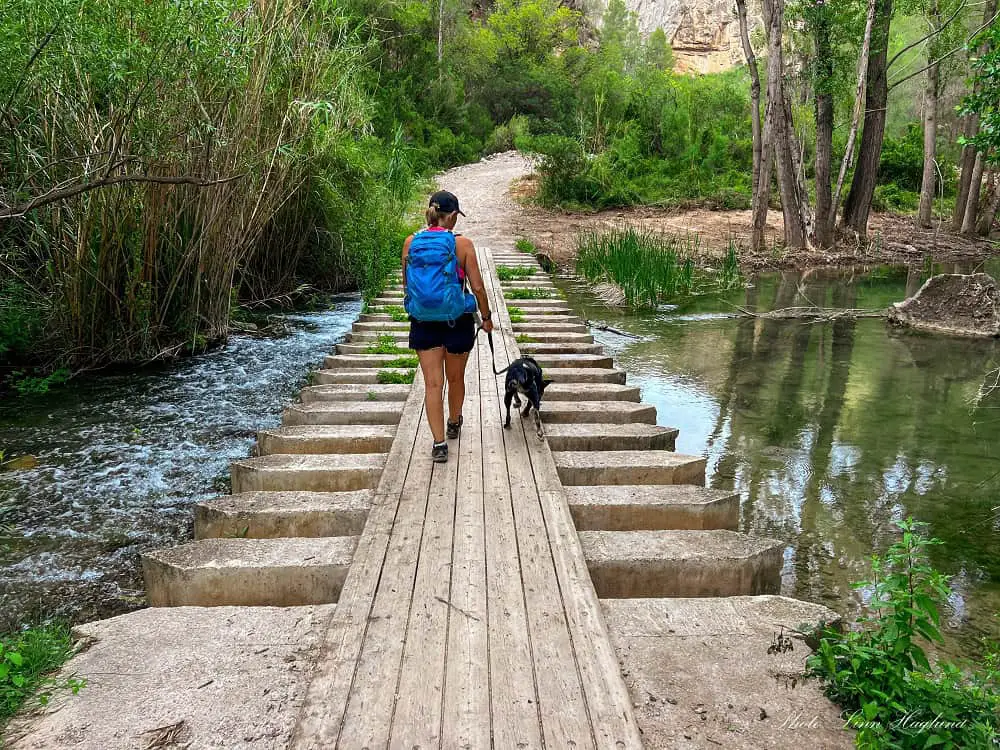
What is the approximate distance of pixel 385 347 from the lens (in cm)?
665

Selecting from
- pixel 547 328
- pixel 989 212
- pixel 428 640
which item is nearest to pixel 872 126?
pixel 989 212

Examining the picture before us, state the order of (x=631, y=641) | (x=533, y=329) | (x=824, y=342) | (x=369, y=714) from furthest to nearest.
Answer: (x=824, y=342) < (x=533, y=329) < (x=631, y=641) < (x=369, y=714)

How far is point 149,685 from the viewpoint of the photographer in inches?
88.3

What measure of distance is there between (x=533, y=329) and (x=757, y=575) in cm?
473

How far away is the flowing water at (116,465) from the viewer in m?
3.77

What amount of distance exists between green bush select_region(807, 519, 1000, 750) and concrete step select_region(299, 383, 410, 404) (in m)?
3.65

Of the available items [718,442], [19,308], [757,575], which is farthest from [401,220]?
[757,575]

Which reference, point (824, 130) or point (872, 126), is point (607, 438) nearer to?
point (824, 130)

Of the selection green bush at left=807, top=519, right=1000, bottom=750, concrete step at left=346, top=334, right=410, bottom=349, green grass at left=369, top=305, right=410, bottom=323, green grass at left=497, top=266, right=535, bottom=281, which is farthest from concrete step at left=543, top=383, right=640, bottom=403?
green grass at left=497, top=266, right=535, bottom=281

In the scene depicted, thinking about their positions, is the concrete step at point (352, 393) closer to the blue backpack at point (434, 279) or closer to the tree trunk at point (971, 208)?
the blue backpack at point (434, 279)

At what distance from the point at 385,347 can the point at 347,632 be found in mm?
4433

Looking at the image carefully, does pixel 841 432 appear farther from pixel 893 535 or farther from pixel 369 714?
pixel 369 714

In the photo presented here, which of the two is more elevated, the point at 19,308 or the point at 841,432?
the point at 19,308

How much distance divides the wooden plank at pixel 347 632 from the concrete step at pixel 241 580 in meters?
0.15
